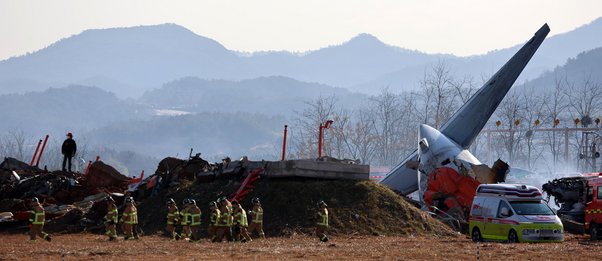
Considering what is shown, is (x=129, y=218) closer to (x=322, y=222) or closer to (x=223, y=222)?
(x=223, y=222)

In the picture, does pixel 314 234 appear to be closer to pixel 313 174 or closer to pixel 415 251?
pixel 313 174

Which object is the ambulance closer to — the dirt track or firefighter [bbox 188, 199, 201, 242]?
A: the dirt track

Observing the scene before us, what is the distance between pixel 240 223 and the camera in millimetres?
34750

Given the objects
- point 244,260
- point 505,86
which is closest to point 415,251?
point 244,260

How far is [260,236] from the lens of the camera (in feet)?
122

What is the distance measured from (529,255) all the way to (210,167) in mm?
22515

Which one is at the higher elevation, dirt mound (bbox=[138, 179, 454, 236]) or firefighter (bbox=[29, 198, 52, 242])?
dirt mound (bbox=[138, 179, 454, 236])

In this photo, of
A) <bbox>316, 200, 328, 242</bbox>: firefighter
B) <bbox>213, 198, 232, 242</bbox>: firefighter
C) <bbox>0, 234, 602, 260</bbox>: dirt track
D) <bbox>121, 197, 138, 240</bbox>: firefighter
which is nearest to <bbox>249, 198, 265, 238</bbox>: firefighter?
<bbox>0, 234, 602, 260</bbox>: dirt track

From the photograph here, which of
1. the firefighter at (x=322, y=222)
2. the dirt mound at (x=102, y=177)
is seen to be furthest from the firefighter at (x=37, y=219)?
the dirt mound at (x=102, y=177)

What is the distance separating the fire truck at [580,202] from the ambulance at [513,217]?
12.0 ft

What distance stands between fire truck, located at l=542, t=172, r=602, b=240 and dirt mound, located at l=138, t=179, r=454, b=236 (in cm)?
602

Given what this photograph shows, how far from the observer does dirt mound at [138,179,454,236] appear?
1565 inches

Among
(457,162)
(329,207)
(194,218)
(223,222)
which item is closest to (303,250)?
(223,222)

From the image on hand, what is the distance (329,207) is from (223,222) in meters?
6.83
